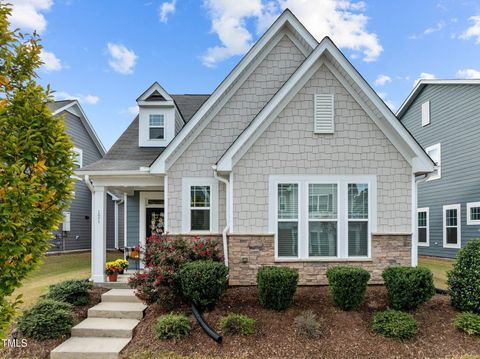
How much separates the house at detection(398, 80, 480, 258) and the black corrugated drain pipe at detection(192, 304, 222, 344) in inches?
501

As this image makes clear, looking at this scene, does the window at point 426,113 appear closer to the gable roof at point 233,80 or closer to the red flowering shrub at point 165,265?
the gable roof at point 233,80

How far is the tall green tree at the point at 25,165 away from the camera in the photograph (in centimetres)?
330

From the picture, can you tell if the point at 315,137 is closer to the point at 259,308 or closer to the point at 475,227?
the point at 259,308

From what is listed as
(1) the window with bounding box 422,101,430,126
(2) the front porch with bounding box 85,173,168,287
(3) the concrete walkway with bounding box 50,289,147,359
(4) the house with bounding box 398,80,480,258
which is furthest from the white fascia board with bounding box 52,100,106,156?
(1) the window with bounding box 422,101,430,126

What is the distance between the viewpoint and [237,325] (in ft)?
21.0

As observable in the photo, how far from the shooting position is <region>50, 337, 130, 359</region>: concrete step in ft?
19.8

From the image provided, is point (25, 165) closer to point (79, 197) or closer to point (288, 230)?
point (288, 230)

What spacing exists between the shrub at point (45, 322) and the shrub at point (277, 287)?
3839 millimetres

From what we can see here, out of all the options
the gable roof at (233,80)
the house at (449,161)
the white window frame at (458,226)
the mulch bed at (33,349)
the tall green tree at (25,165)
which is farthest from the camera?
the white window frame at (458,226)

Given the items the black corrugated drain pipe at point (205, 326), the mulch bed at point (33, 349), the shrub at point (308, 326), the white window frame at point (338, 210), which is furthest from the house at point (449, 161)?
the mulch bed at point (33, 349)

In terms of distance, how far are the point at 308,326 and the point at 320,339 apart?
11.5 inches

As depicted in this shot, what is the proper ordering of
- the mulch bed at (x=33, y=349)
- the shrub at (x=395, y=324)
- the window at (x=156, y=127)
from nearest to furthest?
1. the mulch bed at (x=33, y=349)
2. the shrub at (x=395, y=324)
3. the window at (x=156, y=127)

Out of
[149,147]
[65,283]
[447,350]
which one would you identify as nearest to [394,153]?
[447,350]

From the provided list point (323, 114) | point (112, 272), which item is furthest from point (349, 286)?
point (112, 272)
